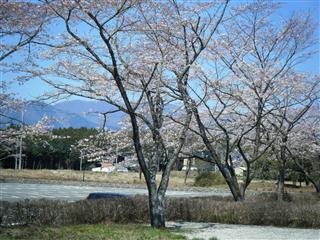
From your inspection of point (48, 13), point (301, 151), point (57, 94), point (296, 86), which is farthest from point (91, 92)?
point (301, 151)

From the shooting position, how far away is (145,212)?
12227mm

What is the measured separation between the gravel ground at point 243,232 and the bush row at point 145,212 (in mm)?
477

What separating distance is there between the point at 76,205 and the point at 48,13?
4.88 meters

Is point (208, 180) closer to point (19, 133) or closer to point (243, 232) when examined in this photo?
point (243, 232)

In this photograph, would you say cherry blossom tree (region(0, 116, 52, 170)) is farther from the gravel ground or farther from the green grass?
the gravel ground

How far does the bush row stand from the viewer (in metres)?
10.1

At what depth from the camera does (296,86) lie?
1505 centimetres

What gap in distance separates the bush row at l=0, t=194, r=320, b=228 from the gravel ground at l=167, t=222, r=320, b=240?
48 cm

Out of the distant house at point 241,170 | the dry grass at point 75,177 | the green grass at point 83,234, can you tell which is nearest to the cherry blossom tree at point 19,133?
the green grass at point 83,234

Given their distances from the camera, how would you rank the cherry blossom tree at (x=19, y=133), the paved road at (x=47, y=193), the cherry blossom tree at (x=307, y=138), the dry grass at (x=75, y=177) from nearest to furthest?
the cherry blossom tree at (x=19, y=133) → the cherry blossom tree at (x=307, y=138) → the paved road at (x=47, y=193) → the dry grass at (x=75, y=177)

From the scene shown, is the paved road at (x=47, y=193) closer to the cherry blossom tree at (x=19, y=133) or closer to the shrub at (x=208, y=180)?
the cherry blossom tree at (x=19, y=133)

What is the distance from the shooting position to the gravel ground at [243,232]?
9.70 meters

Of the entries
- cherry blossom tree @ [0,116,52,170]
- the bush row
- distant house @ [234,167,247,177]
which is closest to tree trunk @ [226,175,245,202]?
the bush row

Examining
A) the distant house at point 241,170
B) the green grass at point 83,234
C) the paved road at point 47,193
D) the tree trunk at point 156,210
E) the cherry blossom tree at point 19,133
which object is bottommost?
the paved road at point 47,193
